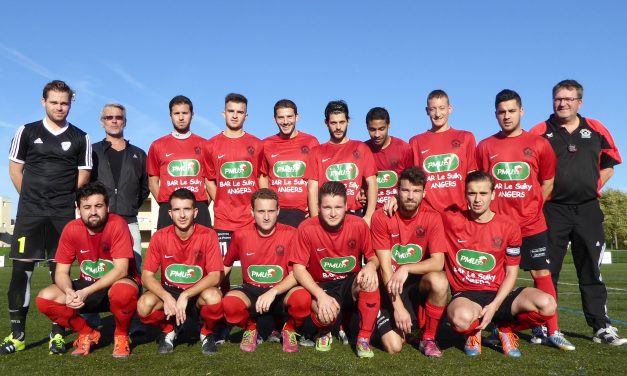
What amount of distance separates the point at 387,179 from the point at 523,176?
4.63ft

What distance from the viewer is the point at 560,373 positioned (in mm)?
3562

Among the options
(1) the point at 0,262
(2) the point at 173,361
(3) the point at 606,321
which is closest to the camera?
(2) the point at 173,361

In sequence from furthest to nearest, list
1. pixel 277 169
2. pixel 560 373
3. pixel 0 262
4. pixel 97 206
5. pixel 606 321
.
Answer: pixel 0 262
pixel 277 169
pixel 606 321
pixel 97 206
pixel 560 373

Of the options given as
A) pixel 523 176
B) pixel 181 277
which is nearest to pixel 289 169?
pixel 181 277

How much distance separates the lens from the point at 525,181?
15.7 ft

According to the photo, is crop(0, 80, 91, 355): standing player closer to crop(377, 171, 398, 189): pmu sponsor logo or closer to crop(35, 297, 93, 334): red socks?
crop(35, 297, 93, 334): red socks

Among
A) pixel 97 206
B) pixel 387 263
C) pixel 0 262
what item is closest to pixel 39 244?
pixel 97 206

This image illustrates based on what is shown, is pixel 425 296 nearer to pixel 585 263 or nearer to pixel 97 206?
pixel 585 263

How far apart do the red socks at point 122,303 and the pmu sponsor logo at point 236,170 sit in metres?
1.78

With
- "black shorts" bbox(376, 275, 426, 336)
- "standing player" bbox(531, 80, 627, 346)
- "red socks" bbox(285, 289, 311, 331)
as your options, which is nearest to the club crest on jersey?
"standing player" bbox(531, 80, 627, 346)

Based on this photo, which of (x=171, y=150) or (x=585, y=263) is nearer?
(x=585, y=263)

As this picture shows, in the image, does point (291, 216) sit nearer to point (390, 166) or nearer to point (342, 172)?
point (342, 172)

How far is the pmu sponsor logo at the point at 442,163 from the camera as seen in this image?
509 centimetres

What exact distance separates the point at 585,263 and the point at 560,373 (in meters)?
1.83
